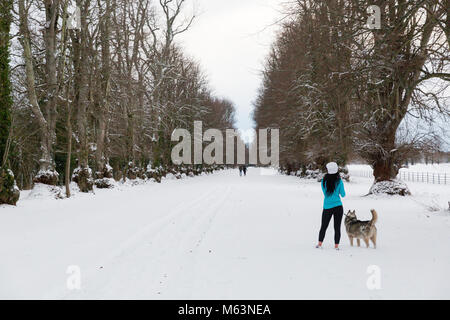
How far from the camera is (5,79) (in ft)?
41.9

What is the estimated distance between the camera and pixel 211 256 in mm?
6008

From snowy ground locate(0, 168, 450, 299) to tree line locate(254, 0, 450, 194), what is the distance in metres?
4.11

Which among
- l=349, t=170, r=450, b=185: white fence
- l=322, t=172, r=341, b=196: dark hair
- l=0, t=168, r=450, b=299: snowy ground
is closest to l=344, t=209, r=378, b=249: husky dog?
l=0, t=168, r=450, b=299: snowy ground

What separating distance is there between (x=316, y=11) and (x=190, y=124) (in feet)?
96.9

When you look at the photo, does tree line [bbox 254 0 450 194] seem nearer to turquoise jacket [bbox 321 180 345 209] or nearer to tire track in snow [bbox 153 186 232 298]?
turquoise jacket [bbox 321 180 345 209]

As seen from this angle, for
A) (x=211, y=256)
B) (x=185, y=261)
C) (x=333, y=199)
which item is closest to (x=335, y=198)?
(x=333, y=199)

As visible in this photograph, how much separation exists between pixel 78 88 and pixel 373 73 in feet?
48.4

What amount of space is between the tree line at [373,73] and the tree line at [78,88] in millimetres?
10659

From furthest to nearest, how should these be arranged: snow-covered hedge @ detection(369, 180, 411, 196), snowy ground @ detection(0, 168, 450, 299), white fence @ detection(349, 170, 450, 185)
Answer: white fence @ detection(349, 170, 450, 185)
snow-covered hedge @ detection(369, 180, 411, 196)
snowy ground @ detection(0, 168, 450, 299)

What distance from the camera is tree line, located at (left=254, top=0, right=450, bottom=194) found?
880 centimetres

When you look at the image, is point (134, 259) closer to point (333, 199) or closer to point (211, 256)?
point (211, 256)

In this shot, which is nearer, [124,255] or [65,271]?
[65,271]
